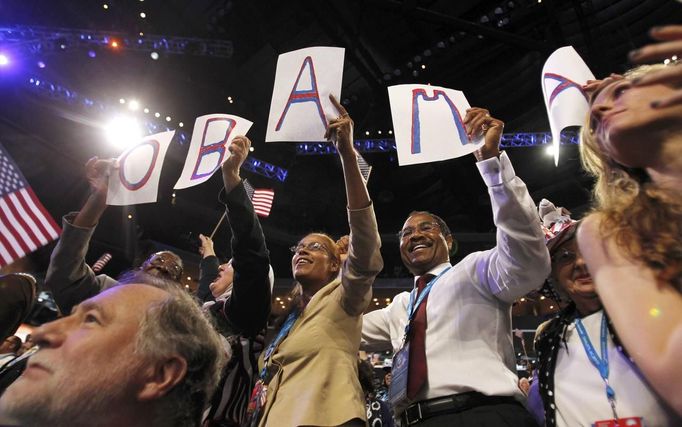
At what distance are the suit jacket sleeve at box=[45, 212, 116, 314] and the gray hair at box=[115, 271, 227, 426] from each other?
1.24m

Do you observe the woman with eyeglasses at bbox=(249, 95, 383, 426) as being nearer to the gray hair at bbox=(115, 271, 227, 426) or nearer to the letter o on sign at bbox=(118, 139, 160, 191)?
the gray hair at bbox=(115, 271, 227, 426)

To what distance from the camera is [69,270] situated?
223 cm

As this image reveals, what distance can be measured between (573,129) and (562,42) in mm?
1631

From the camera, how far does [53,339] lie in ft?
3.66

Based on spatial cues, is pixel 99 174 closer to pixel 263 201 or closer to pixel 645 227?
pixel 263 201

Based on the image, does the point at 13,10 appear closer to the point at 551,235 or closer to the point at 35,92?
the point at 35,92

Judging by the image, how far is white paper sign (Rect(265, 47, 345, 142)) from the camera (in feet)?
6.86

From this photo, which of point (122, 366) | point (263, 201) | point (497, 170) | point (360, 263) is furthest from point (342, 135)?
point (263, 201)

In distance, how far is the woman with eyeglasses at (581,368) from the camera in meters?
1.15

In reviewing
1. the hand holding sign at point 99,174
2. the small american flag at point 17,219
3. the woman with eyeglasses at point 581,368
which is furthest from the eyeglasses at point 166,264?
the woman with eyeglasses at point 581,368

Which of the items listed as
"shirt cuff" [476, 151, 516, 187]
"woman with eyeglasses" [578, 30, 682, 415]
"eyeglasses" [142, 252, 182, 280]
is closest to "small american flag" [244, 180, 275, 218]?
"eyeglasses" [142, 252, 182, 280]

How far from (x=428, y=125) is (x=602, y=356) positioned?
1164 mm

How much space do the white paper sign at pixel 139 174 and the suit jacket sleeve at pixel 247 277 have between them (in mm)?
665

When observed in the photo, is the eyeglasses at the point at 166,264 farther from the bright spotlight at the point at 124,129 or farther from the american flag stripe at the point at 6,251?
the bright spotlight at the point at 124,129
